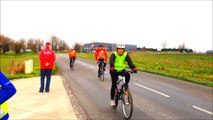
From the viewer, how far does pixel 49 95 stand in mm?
11320

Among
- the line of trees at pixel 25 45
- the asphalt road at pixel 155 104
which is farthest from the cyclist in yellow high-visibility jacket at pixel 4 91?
the line of trees at pixel 25 45

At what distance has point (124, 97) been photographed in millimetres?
8469

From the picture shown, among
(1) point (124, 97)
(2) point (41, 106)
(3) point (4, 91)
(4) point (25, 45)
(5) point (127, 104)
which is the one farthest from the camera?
(4) point (25, 45)

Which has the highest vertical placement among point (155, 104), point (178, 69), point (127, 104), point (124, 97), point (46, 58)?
point (46, 58)

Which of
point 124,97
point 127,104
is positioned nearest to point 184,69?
point 124,97

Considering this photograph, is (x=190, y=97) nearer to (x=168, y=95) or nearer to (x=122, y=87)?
(x=168, y=95)

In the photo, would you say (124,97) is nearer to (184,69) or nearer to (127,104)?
(127,104)

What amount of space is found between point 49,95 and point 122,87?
371cm

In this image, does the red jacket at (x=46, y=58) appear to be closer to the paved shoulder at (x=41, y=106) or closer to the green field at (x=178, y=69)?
the paved shoulder at (x=41, y=106)

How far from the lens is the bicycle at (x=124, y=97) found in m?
8.11

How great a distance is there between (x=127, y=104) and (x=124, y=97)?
0.82 ft

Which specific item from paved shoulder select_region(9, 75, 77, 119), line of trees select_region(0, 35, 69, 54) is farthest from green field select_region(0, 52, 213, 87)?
line of trees select_region(0, 35, 69, 54)

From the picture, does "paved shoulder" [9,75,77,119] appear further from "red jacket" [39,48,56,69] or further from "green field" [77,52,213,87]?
"green field" [77,52,213,87]

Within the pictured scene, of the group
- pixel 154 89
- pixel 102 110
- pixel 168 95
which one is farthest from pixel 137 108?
pixel 154 89
